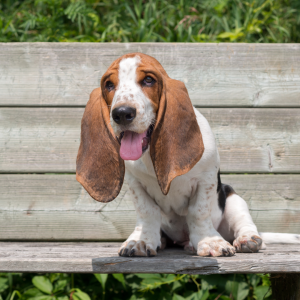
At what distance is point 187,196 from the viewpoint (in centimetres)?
221

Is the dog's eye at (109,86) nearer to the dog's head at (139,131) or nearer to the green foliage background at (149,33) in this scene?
the dog's head at (139,131)

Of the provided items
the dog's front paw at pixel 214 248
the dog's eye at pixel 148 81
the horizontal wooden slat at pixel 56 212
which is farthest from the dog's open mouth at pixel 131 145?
the horizontal wooden slat at pixel 56 212

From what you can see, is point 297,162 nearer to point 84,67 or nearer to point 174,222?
point 174,222

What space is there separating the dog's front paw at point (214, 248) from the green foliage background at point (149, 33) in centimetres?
61

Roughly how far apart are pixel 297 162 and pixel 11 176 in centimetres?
192

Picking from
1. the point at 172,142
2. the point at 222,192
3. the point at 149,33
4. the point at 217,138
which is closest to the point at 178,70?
the point at 217,138

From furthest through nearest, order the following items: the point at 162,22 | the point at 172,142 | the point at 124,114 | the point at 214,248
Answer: the point at 162,22 → the point at 214,248 → the point at 172,142 → the point at 124,114

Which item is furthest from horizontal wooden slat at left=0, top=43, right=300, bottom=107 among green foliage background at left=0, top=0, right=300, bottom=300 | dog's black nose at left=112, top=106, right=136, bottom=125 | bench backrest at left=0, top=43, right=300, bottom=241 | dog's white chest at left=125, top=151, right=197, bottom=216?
dog's black nose at left=112, top=106, right=136, bottom=125

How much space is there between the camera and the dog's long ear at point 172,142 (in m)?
1.80

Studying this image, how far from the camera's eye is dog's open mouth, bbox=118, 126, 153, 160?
1734mm

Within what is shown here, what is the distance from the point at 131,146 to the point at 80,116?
1.15 m

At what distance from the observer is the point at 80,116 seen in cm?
281

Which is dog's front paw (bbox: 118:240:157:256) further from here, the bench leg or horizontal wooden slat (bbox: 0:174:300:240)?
horizontal wooden slat (bbox: 0:174:300:240)

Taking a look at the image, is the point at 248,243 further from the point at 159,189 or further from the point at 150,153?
the point at 150,153
